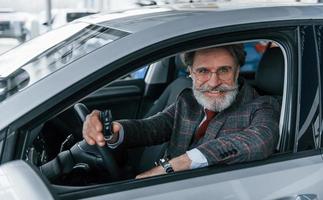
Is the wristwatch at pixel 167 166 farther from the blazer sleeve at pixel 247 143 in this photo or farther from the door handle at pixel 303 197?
the door handle at pixel 303 197

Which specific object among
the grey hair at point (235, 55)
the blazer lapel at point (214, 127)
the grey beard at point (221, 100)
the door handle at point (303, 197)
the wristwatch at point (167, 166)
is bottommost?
the door handle at point (303, 197)

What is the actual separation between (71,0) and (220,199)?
42.6 ft

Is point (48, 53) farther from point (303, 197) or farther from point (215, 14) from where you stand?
point (303, 197)

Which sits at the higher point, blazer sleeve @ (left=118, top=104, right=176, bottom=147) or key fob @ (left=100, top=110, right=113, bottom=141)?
key fob @ (left=100, top=110, right=113, bottom=141)

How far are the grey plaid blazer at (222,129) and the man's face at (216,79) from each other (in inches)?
1.7

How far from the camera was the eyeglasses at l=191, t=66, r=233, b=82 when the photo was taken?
2125 millimetres

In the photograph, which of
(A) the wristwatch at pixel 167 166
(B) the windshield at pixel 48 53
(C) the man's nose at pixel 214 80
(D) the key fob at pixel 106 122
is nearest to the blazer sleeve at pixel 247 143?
(A) the wristwatch at pixel 167 166

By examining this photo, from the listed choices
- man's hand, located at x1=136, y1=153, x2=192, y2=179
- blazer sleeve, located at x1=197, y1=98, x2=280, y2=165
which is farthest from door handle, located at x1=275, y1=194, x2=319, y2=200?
man's hand, located at x1=136, y1=153, x2=192, y2=179

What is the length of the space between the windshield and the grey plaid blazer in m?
0.48

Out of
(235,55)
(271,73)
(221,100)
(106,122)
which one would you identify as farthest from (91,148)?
(271,73)

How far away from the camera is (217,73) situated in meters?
2.13

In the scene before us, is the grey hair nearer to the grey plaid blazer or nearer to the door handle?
the grey plaid blazer

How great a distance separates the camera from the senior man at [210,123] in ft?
5.88

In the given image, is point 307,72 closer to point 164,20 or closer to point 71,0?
point 164,20
